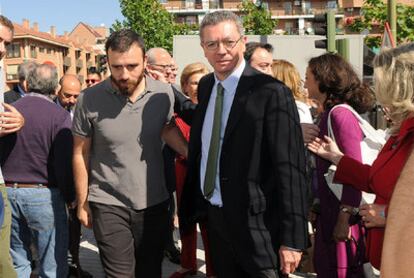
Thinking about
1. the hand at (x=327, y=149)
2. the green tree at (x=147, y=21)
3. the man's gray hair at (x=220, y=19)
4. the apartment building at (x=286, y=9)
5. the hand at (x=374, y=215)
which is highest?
the apartment building at (x=286, y=9)

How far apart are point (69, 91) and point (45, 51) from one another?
265ft

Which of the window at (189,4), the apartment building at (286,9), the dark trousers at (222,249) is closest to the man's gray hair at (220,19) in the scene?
the dark trousers at (222,249)

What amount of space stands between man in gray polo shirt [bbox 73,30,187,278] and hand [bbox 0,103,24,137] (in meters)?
0.47

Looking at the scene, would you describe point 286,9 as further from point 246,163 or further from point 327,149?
point 246,163

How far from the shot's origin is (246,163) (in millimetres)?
2748

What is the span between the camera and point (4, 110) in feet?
11.8

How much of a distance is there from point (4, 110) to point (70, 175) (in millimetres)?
715

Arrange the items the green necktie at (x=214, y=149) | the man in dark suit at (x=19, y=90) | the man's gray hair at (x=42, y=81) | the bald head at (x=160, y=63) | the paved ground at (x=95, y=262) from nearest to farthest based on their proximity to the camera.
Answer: the green necktie at (x=214, y=149) < the man's gray hair at (x=42, y=81) < the bald head at (x=160, y=63) < the paved ground at (x=95, y=262) < the man in dark suit at (x=19, y=90)

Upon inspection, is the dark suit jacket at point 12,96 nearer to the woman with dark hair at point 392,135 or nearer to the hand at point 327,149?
the hand at point 327,149

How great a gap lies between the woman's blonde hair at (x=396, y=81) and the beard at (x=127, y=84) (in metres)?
1.58

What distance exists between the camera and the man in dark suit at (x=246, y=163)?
8.77 ft

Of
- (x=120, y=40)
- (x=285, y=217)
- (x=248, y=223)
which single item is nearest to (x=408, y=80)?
(x=285, y=217)

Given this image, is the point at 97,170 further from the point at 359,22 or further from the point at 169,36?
the point at 169,36

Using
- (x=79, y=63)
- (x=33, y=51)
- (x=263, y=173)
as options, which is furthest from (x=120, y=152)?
(x=79, y=63)
